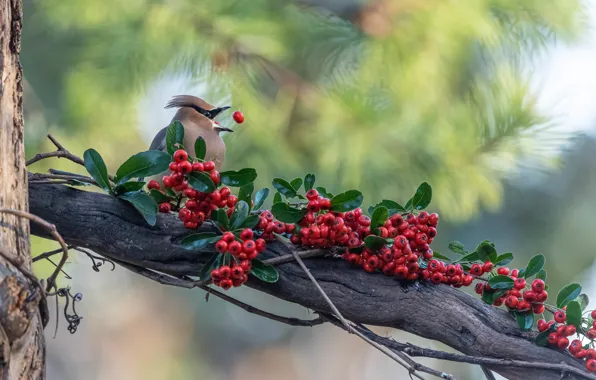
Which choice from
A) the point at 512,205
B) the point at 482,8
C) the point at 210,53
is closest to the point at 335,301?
the point at 210,53

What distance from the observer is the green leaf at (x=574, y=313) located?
1.37 metres

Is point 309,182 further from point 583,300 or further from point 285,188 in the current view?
point 583,300

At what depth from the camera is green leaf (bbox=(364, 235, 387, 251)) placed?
4.52ft

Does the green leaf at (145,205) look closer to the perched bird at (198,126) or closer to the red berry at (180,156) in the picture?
the red berry at (180,156)

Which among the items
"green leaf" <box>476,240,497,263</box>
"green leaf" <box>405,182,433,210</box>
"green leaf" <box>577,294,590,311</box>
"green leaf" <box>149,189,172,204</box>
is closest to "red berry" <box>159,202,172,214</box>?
"green leaf" <box>149,189,172,204</box>

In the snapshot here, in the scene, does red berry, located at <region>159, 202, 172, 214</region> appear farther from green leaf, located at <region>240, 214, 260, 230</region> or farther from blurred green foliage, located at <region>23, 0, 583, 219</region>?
blurred green foliage, located at <region>23, 0, 583, 219</region>

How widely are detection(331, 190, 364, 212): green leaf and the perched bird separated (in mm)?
672

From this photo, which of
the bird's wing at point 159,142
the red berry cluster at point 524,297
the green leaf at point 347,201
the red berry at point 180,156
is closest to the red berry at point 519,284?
the red berry cluster at point 524,297

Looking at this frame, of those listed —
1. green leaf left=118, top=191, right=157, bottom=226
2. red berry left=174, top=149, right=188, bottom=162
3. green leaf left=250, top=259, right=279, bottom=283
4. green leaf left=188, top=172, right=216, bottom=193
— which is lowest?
green leaf left=250, top=259, right=279, bottom=283

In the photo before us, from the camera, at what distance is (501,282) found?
144 cm

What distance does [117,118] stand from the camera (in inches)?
102

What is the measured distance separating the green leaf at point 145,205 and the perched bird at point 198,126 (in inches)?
23.6

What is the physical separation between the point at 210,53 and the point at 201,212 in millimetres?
1189

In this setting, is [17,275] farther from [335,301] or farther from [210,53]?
[210,53]
